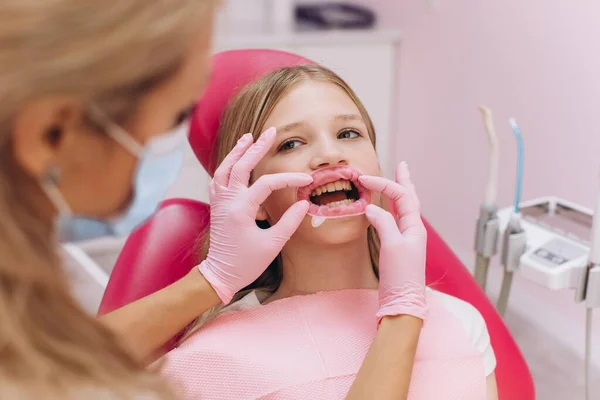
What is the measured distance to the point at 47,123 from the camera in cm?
68

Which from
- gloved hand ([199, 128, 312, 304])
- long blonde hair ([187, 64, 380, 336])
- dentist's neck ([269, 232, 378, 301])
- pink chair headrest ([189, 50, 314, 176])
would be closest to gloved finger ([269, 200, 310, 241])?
gloved hand ([199, 128, 312, 304])

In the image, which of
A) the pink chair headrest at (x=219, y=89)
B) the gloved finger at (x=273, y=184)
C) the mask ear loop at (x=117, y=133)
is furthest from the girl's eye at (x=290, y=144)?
the mask ear loop at (x=117, y=133)

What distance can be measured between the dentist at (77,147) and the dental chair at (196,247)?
76cm

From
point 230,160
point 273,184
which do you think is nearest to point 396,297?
point 273,184

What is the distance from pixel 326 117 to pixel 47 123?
2.66 ft

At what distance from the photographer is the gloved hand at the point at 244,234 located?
1344 mm

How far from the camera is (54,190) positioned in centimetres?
73

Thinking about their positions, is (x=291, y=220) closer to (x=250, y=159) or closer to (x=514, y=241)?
(x=250, y=159)

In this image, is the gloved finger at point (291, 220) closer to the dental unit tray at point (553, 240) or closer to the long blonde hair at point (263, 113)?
the long blonde hair at point (263, 113)

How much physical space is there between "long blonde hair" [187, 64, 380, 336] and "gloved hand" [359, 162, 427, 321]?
0.19 meters

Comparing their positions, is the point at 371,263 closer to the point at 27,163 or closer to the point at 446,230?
the point at 27,163

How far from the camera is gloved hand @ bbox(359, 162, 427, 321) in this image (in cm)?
130

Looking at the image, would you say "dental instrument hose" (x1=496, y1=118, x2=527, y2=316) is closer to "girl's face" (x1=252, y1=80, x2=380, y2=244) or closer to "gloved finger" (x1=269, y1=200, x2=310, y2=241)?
"girl's face" (x1=252, y1=80, x2=380, y2=244)

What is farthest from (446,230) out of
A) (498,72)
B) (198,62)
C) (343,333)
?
(198,62)
